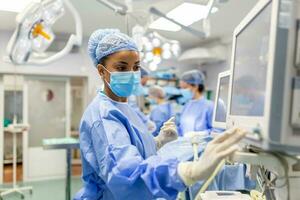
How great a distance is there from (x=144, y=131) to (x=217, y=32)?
415cm

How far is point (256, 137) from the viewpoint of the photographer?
0.67 m

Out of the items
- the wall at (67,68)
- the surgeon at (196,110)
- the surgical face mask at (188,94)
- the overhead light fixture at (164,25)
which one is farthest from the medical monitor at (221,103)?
the wall at (67,68)

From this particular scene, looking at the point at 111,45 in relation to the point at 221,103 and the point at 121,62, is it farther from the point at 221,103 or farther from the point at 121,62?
the point at 221,103

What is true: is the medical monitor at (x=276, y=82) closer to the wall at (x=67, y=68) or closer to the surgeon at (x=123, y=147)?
the surgeon at (x=123, y=147)

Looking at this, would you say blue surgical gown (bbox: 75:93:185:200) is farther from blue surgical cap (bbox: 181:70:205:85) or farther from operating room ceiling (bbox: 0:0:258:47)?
blue surgical cap (bbox: 181:70:205:85)

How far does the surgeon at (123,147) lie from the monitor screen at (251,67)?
Answer: 133 mm

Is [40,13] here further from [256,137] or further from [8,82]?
[8,82]

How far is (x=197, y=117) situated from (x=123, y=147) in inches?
95.6

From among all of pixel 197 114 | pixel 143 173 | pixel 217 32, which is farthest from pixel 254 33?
pixel 217 32

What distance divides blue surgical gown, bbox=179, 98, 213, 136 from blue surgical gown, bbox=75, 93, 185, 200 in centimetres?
200

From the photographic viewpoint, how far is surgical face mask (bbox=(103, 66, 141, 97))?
1.24 m

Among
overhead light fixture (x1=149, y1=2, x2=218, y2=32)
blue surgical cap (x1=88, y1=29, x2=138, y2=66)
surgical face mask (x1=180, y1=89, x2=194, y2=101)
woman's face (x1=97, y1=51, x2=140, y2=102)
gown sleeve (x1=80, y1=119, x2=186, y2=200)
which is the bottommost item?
gown sleeve (x1=80, y1=119, x2=186, y2=200)

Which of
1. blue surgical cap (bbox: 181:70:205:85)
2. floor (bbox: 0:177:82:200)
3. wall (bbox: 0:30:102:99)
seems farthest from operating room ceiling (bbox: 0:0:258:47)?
floor (bbox: 0:177:82:200)

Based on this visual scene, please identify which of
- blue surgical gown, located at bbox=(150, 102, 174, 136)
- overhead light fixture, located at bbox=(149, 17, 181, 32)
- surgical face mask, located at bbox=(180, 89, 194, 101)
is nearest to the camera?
surgical face mask, located at bbox=(180, 89, 194, 101)
